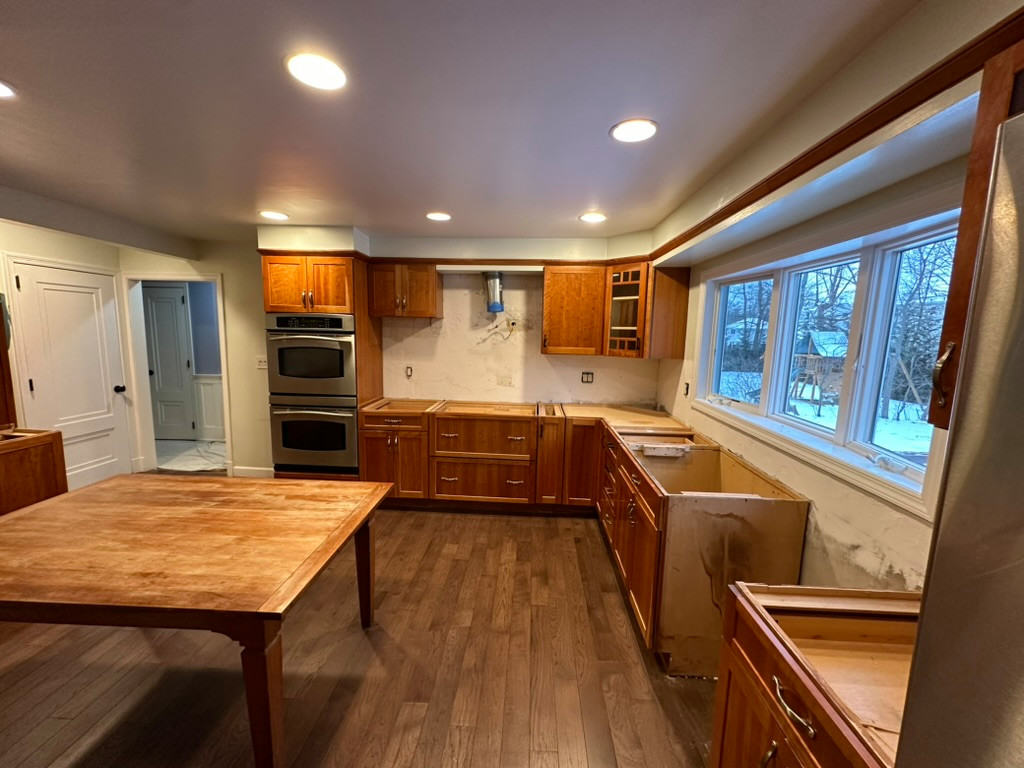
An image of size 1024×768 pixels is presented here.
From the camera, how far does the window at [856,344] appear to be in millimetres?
1397

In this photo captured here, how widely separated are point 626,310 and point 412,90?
7.54 ft

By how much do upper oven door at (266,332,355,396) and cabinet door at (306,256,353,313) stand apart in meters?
0.24

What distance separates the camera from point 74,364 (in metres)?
3.62

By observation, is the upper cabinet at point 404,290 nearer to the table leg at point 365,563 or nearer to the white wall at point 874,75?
the table leg at point 365,563

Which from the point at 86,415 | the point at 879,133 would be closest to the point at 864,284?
the point at 879,133

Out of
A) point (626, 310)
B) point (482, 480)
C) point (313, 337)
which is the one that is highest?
point (626, 310)

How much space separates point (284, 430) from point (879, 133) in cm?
381

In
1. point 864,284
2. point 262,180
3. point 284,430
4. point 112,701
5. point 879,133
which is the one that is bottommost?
→ point 112,701

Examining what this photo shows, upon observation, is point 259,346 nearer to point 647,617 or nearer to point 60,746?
point 60,746

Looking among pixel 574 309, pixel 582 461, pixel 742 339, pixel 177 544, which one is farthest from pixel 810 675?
pixel 574 309

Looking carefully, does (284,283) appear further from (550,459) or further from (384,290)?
(550,459)

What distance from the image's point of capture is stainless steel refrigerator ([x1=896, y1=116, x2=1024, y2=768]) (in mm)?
413

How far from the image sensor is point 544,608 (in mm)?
2234

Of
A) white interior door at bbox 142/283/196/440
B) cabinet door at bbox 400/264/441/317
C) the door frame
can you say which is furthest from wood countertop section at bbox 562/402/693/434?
white interior door at bbox 142/283/196/440
